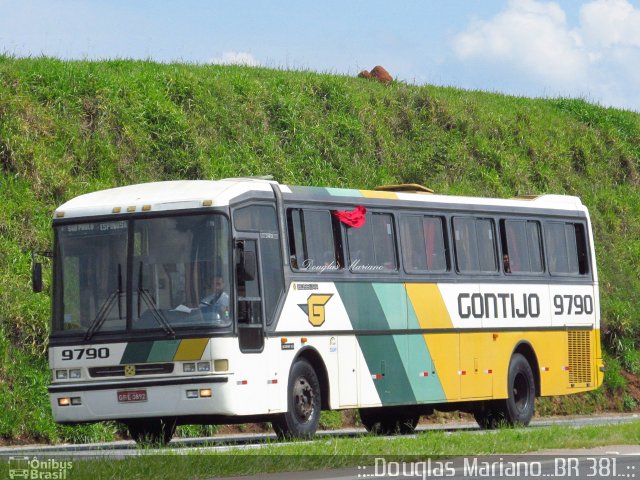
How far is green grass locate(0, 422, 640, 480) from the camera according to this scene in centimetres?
1310

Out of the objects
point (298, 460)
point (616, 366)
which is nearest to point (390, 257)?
point (298, 460)

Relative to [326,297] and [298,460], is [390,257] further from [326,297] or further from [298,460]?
[298,460]

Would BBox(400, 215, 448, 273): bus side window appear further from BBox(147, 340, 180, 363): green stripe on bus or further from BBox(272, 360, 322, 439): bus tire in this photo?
BBox(147, 340, 180, 363): green stripe on bus

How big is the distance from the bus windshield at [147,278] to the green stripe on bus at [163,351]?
16 centimetres

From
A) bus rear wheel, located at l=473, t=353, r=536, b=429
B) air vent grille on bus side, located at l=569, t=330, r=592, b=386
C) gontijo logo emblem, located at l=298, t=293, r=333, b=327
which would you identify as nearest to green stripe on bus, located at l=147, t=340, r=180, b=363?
gontijo logo emblem, located at l=298, t=293, r=333, b=327

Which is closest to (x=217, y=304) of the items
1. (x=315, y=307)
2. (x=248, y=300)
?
(x=248, y=300)

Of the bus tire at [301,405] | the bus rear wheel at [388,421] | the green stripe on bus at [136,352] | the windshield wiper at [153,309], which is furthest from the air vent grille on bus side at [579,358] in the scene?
the green stripe on bus at [136,352]

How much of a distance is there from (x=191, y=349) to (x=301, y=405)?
213 centimetres

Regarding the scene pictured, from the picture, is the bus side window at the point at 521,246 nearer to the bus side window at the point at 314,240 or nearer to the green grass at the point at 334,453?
the bus side window at the point at 314,240

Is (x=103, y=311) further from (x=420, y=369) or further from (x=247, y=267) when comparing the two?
(x=420, y=369)

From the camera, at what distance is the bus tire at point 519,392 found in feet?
79.3

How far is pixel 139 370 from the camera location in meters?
18.2

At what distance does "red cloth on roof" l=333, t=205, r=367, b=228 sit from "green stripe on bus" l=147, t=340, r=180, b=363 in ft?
12.7

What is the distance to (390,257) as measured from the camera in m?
21.8
